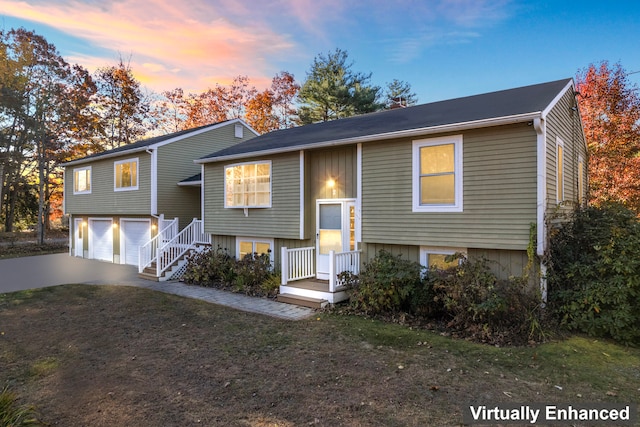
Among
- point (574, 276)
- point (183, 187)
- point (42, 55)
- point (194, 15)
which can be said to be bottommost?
point (574, 276)

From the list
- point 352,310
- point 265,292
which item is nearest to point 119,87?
point 265,292

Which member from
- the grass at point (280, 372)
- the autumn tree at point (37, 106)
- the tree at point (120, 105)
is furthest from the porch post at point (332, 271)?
the tree at point (120, 105)

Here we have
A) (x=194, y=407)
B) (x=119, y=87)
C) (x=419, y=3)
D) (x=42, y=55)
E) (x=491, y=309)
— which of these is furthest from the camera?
(x=119, y=87)

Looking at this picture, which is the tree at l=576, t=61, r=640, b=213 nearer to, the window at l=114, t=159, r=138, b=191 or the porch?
the porch

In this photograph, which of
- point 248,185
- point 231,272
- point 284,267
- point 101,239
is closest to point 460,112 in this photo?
point 284,267

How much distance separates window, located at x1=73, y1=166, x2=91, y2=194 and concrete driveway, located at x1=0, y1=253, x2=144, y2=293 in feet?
11.6

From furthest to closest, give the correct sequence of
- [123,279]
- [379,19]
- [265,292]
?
[379,19] < [123,279] < [265,292]

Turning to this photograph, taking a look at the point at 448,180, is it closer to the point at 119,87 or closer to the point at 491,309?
the point at 491,309

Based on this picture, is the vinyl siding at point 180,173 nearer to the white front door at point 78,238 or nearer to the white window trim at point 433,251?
the white front door at point 78,238

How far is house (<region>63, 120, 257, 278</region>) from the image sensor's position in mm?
14227

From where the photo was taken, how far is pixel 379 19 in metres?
16.4

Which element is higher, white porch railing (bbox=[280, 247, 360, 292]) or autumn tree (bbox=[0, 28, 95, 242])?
autumn tree (bbox=[0, 28, 95, 242])

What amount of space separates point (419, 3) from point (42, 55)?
2430cm

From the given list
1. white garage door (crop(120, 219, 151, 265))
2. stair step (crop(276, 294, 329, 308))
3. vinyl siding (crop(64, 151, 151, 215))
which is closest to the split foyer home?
stair step (crop(276, 294, 329, 308))
